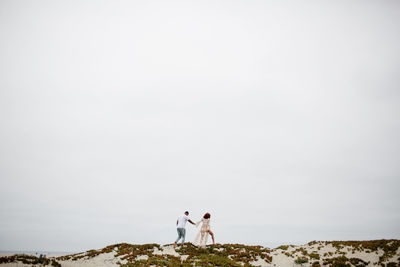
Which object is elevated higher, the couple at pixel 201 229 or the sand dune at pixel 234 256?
the couple at pixel 201 229

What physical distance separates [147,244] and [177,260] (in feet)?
24.7

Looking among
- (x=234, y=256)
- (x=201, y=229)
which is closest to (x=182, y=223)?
(x=201, y=229)

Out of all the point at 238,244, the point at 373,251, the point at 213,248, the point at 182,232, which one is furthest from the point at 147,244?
the point at 373,251

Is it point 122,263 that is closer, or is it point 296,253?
point 122,263

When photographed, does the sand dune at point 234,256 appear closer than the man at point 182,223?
Yes

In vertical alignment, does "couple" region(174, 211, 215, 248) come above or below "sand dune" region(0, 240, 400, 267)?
above

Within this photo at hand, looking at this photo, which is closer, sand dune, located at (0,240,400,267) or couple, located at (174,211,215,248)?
sand dune, located at (0,240,400,267)

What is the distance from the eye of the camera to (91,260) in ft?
77.6

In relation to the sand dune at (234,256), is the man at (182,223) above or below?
above

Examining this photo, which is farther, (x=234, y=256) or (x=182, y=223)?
(x=182, y=223)

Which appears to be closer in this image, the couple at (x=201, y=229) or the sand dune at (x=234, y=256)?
the sand dune at (x=234, y=256)

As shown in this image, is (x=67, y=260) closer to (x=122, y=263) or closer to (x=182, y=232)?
(x=122, y=263)

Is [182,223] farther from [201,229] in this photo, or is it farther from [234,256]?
[234,256]

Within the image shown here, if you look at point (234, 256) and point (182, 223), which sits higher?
point (182, 223)
